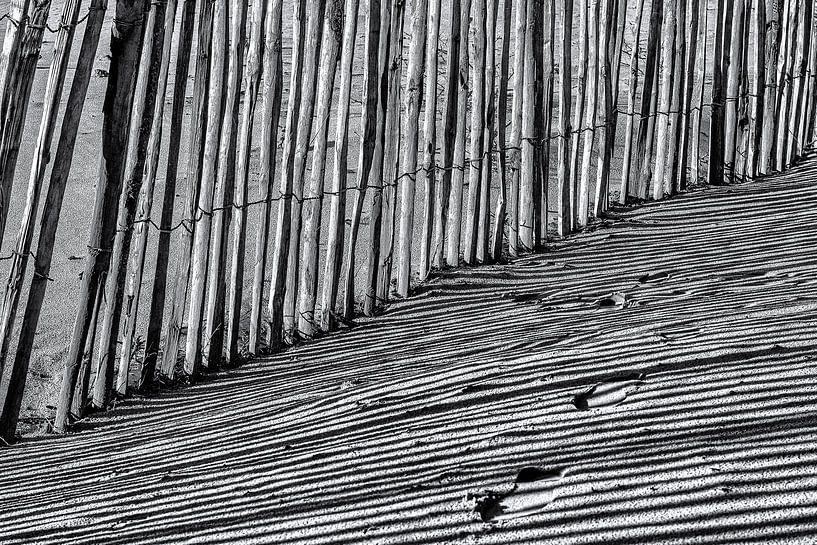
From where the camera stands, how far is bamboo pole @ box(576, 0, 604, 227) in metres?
4.44

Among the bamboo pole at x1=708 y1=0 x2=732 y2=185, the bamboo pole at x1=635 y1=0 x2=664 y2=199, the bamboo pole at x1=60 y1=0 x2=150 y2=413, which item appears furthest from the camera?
the bamboo pole at x1=708 y1=0 x2=732 y2=185

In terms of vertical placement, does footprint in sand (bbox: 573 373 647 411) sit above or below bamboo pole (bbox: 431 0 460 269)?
below

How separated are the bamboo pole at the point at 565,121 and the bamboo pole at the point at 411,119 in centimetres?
90

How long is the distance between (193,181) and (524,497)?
6.10ft

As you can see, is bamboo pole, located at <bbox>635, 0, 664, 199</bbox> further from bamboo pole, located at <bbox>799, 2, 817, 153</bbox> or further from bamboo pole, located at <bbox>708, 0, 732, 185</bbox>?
bamboo pole, located at <bbox>799, 2, 817, 153</bbox>

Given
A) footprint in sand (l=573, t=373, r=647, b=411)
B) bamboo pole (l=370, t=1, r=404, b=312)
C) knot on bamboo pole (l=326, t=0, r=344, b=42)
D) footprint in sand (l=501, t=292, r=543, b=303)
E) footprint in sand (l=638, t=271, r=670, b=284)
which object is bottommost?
footprint in sand (l=573, t=373, r=647, b=411)

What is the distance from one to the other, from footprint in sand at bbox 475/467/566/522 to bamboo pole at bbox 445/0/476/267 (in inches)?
83.0

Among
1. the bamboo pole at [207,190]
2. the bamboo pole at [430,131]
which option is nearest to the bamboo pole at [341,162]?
the bamboo pole at [430,131]

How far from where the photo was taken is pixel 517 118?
4.21 m

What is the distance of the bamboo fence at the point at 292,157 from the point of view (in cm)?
284

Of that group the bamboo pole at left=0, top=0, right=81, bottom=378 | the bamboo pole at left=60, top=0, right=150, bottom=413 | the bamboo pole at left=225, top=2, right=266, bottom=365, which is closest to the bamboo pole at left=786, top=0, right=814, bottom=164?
the bamboo pole at left=225, top=2, right=266, bottom=365

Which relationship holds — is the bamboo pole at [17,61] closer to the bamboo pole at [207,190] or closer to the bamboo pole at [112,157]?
the bamboo pole at [112,157]

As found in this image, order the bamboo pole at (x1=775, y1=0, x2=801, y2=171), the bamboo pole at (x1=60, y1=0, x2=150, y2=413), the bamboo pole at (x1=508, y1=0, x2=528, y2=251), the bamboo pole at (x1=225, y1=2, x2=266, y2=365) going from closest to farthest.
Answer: the bamboo pole at (x1=60, y1=0, x2=150, y2=413) < the bamboo pole at (x1=225, y1=2, x2=266, y2=365) < the bamboo pole at (x1=508, y1=0, x2=528, y2=251) < the bamboo pole at (x1=775, y1=0, x2=801, y2=171)

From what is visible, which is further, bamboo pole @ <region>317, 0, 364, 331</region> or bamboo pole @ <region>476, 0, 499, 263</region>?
bamboo pole @ <region>476, 0, 499, 263</region>
